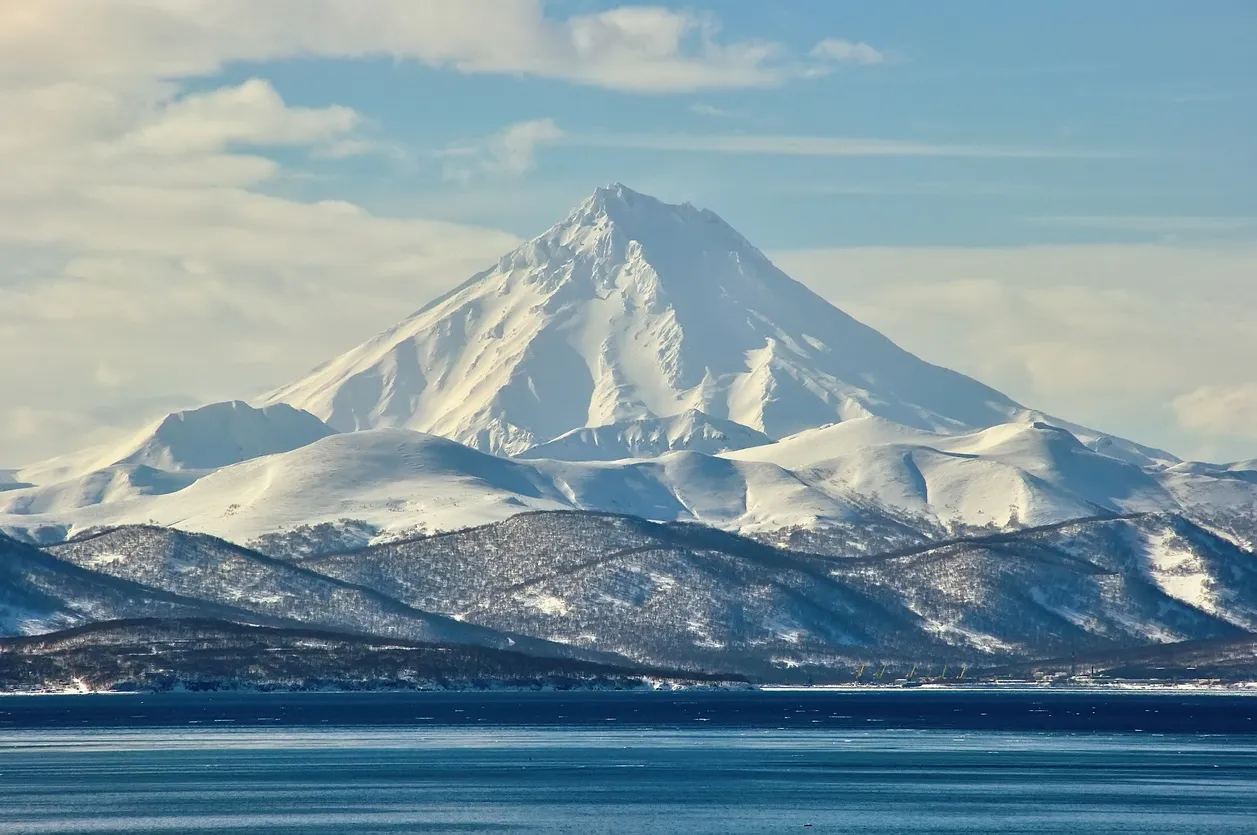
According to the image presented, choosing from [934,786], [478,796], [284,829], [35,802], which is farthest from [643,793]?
[35,802]

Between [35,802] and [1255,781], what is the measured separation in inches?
4368

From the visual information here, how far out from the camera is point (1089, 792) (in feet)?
623

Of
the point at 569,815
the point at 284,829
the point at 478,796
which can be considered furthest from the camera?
the point at 478,796

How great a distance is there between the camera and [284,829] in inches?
6324

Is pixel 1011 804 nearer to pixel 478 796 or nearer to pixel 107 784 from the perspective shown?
pixel 478 796

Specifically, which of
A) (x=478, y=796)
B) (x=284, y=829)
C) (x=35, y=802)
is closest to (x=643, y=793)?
(x=478, y=796)

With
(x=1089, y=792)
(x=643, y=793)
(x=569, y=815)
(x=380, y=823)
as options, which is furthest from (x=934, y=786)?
(x=380, y=823)

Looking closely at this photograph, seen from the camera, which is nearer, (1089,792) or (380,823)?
(380,823)

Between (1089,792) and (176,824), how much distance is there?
81.4 m

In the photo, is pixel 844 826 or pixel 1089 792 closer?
pixel 844 826

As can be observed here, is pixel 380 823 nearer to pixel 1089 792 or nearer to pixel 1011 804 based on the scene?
pixel 1011 804

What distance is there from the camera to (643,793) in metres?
190

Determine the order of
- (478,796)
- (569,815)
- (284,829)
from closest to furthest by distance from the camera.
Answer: (284,829) → (569,815) → (478,796)

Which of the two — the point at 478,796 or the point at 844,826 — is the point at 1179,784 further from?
the point at 478,796
